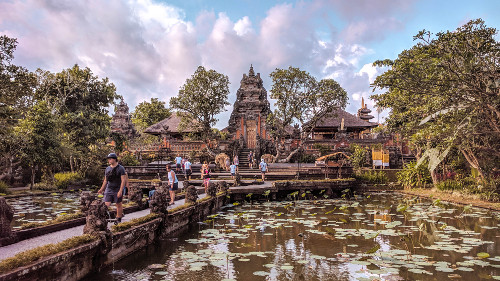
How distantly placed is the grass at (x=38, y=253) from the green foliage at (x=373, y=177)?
17561 millimetres

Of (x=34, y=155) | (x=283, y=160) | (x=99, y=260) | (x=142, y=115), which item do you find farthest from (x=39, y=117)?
(x=142, y=115)

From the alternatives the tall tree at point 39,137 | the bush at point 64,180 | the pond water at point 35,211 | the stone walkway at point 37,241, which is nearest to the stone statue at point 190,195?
the stone walkway at point 37,241

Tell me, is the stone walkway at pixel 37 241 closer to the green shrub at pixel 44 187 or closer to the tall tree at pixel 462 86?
the tall tree at pixel 462 86

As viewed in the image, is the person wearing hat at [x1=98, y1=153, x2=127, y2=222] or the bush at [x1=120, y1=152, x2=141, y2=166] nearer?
the person wearing hat at [x1=98, y1=153, x2=127, y2=222]

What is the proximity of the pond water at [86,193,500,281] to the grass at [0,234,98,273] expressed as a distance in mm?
572

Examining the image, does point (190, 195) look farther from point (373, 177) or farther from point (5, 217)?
point (373, 177)

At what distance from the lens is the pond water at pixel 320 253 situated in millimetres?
4922

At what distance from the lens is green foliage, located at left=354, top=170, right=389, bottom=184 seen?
19.9 meters

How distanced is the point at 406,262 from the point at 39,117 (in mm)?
16874

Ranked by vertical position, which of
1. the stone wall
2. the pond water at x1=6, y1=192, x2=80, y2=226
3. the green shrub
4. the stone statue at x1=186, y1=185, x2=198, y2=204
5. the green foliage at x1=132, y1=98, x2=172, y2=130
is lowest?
the pond water at x1=6, y1=192, x2=80, y2=226

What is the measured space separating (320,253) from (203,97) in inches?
790

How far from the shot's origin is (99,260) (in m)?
4.98

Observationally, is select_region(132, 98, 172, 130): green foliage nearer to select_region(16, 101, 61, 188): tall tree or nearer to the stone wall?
select_region(16, 101, 61, 188): tall tree

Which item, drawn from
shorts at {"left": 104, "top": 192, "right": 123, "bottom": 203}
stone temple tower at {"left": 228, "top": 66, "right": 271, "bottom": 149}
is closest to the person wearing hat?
shorts at {"left": 104, "top": 192, "right": 123, "bottom": 203}
